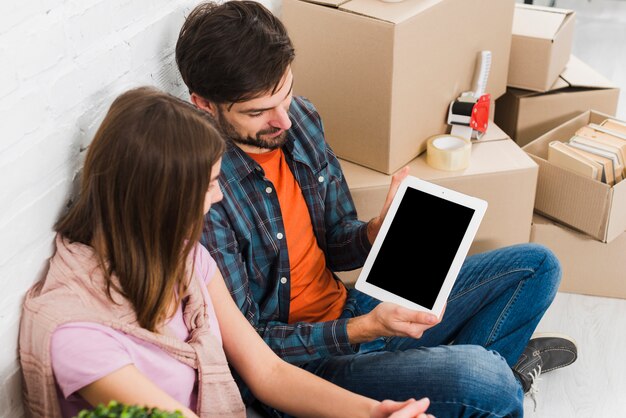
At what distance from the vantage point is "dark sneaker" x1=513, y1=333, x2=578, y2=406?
6.06 ft

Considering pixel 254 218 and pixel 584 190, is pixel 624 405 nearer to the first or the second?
pixel 584 190

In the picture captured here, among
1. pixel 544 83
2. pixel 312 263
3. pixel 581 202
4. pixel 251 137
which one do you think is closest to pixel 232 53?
pixel 251 137

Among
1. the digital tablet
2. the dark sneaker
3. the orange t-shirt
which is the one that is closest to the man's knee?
the digital tablet

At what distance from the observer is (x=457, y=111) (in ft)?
6.20

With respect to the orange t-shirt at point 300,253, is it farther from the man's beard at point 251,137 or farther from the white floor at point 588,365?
the white floor at point 588,365

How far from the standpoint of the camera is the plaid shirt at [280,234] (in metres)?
1.41

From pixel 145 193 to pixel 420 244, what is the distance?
620 millimetres

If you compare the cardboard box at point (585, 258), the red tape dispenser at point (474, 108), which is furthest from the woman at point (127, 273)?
the cardboard box at point (585, 258)

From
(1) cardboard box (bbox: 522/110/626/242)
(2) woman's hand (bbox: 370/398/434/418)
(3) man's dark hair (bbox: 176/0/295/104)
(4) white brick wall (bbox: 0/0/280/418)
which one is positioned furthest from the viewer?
(1) cardboard box (bbox: 522/110/626/242)

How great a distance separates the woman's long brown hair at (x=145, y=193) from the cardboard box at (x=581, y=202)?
3.79ft

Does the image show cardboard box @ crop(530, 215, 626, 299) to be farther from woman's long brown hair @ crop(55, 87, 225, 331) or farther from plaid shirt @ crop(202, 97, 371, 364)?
woman's long brown hair @ crop(55, 87, 225, 331)

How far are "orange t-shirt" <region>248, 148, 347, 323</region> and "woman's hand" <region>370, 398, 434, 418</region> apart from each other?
1.19 ft

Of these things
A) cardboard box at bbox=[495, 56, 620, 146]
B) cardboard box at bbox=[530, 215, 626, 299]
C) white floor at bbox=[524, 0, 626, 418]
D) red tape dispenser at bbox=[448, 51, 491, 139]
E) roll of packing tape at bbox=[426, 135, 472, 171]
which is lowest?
white floor at bbox=[524, 0, 626, 418]

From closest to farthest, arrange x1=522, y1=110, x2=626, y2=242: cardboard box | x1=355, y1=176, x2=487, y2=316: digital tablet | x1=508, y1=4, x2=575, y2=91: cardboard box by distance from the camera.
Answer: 1. x1=355, y1=176, x2=487, y2=316: digital tablet
2. x1=522, y1=110, x2=626, y2=242: cardboard box
3. x1=508, y1=4, x2=575, y2=91: cardboard box
